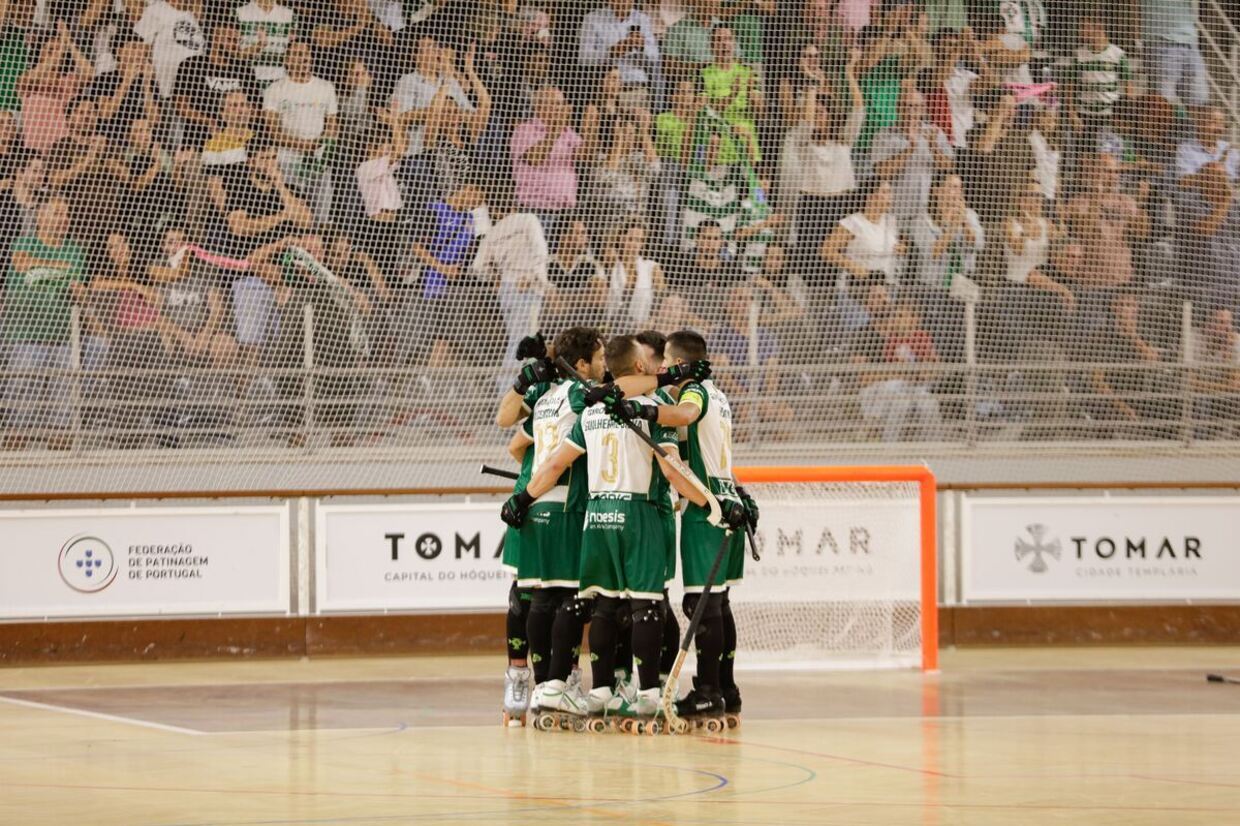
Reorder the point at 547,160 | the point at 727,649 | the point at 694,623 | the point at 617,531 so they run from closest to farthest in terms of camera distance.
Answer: the point at 617,531
the point at 694,623
the point at 727,649
the point at 547,160

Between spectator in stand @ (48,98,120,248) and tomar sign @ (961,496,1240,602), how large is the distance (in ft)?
21.8

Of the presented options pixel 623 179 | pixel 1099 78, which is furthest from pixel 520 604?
pixel 1099 78

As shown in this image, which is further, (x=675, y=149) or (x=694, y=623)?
(x=675, y=149)

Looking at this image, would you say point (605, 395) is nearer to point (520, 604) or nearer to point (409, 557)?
point (520, 604)

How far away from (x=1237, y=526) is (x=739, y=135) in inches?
190

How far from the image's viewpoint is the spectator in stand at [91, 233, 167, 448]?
12664mm

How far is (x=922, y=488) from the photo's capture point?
39.4ft

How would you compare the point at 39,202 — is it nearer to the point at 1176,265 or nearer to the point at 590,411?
the point at 590,411

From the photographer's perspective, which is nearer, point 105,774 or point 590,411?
point 105,774

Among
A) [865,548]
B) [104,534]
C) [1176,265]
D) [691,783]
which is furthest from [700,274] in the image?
[691,783]

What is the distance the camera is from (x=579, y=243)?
44.7ft

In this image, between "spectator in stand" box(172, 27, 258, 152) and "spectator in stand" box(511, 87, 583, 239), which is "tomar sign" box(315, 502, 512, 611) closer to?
"spectator in stand" box(511, 87, 583, 239)

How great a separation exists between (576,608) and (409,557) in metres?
4.00

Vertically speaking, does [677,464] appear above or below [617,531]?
above
